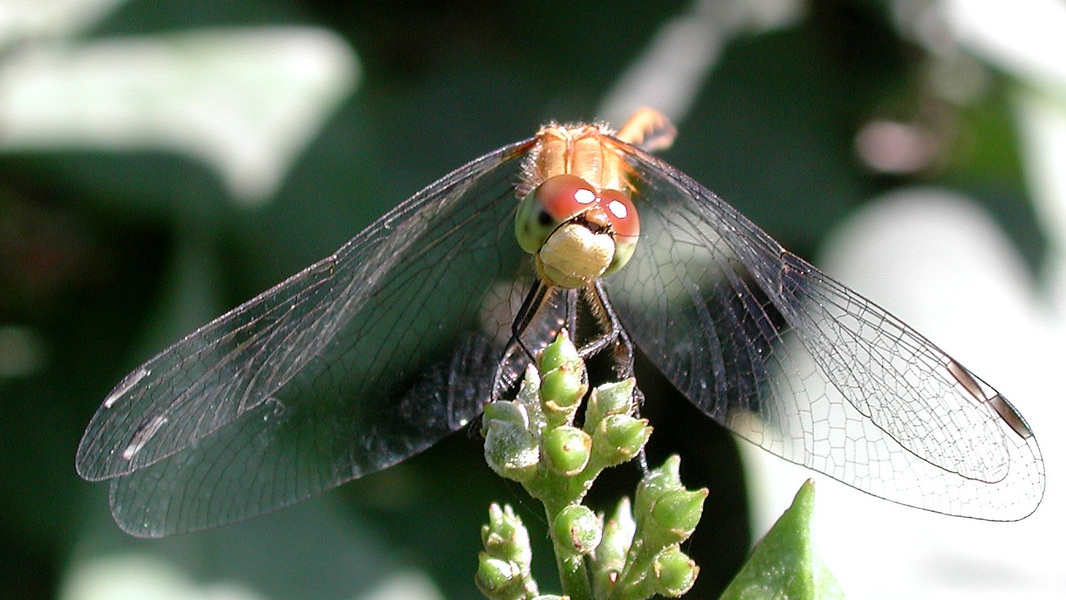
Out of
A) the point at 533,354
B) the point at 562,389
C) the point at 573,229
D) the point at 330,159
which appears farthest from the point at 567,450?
the point at 330,159

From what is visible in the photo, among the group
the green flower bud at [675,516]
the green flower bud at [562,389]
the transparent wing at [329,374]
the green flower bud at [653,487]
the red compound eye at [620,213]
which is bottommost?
the green flower bud at [675,516]

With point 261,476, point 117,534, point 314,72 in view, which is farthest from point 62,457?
point 261,476

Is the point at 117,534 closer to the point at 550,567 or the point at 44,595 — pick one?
the point at 44,595

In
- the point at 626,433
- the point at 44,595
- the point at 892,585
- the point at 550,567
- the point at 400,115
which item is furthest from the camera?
the point at 400,115

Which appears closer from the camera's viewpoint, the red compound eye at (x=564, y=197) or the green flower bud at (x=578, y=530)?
the green flower bud at (x=578, y=530)

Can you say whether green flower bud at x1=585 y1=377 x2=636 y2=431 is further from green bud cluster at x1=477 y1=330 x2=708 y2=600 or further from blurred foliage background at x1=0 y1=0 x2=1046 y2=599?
blurred foliage background at x1=0 y1=0 x2=1046 y2=599

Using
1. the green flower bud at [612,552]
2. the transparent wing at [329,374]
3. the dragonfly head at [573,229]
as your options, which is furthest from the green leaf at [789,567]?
the transparent wing at [329,374]

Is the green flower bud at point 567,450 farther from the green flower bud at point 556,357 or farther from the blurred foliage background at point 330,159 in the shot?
the blurred foliage background at point 330,159

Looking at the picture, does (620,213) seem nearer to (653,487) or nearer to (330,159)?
(653,487)
